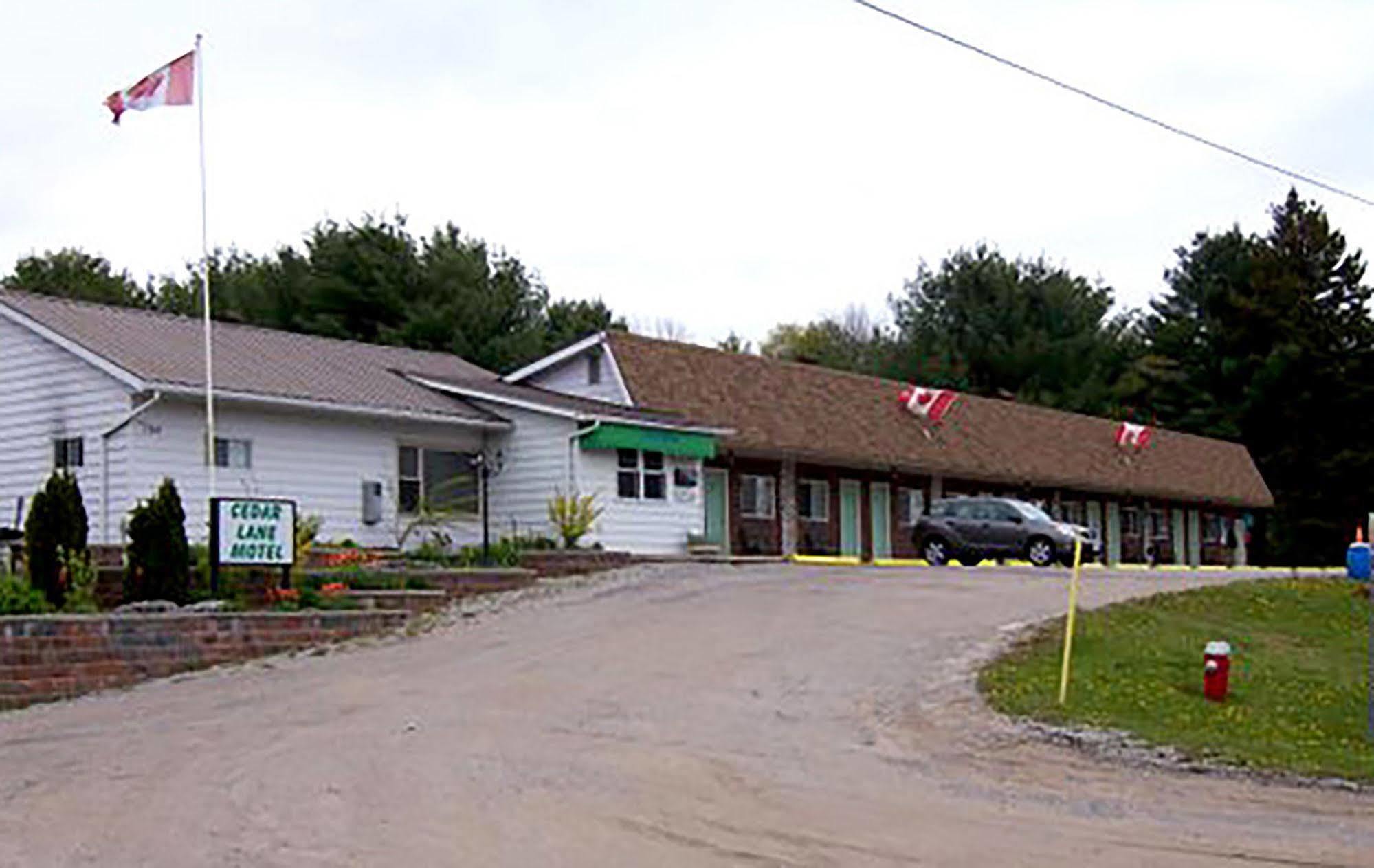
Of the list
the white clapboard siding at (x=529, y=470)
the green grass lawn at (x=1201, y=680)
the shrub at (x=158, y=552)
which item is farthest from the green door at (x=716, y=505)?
the shrub at (x=158, y=552)

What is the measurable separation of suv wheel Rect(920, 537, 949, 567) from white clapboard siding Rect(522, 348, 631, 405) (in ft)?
23.6

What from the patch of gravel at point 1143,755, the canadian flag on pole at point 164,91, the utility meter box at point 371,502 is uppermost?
the canadian flag on pole at point 164,91

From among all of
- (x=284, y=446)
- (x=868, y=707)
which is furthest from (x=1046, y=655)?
(x=284, y=446)

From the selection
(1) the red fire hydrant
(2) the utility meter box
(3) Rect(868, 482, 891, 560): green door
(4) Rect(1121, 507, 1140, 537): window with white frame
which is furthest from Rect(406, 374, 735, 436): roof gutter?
(4) Rect(1121, 507, 1140, 537): window with white frame

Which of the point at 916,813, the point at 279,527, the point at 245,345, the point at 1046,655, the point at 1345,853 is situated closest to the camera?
the point at 1345,853

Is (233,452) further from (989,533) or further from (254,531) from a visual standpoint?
(989,533)

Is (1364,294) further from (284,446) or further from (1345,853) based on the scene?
(1345,853)

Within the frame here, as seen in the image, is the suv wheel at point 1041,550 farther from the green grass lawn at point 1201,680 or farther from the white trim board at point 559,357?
the white trim board at point 559,357

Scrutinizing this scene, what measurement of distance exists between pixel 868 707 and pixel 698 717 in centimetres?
174

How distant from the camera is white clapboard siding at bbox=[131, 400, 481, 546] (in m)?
27.7

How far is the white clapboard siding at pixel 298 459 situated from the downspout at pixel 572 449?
79.8 inches

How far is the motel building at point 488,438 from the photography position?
1110 inches

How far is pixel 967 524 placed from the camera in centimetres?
3759

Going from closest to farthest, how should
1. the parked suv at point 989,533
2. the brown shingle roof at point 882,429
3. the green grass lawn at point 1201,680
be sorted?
the green grass lawn at point 1201,680 < the parked suv at point 989,533 < the brown shingle roof at point 882,429
